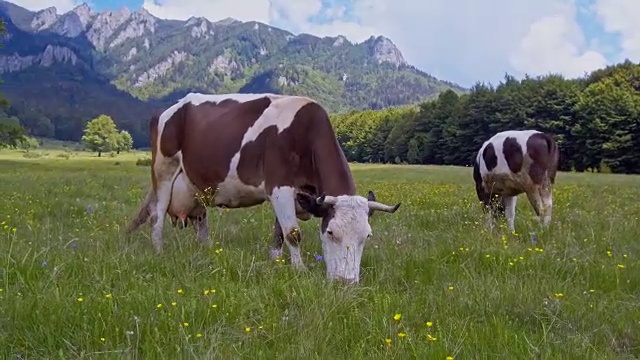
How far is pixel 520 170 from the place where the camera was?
10.8 m

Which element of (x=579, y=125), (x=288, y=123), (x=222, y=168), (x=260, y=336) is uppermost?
(x=579, y=125)

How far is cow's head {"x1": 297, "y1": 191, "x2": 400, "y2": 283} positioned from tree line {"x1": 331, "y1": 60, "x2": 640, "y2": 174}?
57.4 m

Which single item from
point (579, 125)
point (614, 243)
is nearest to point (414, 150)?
point (579, 125)

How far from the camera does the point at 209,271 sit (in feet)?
17.2

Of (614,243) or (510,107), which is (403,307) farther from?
(510,107)

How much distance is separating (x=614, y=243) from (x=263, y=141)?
15.8ft

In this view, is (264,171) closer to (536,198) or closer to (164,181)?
(164,181)

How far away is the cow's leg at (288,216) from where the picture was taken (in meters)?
6.29

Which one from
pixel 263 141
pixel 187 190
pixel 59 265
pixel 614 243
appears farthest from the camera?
pixel 187 190

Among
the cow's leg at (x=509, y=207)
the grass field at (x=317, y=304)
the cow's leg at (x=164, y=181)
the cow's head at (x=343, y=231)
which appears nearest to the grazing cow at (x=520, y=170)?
the cow's leg at (x=509, y=207)

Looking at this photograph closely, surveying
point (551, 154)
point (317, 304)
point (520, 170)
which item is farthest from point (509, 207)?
point (317, 304)

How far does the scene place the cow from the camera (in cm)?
566

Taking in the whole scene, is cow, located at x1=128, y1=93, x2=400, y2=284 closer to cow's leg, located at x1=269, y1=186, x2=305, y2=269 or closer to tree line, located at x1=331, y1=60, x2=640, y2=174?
cow's leg, located at x1=269, y1=186, x2=305, y2=269

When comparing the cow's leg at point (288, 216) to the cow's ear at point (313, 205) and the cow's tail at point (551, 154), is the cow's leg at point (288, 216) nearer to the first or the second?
the cow's ear at point (313, 205)
